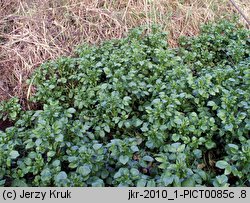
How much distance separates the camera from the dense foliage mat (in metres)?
2.15

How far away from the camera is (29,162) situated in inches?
87.7

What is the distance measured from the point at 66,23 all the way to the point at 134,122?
1782 millimetres

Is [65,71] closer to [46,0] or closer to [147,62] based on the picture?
[147,62]

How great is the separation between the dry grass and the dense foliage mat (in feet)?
0.96

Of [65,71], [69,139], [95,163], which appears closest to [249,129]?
[95,163]

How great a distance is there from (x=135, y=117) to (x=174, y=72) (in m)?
0.56

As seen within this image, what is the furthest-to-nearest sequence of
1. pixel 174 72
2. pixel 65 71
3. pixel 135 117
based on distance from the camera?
pixel 65 71 < pixel 174 72 < pixel 135 117

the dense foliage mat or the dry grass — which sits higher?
the dry grass

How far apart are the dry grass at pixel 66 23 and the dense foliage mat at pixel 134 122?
0.96 ft

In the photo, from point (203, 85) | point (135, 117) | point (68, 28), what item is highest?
point (68, 28)

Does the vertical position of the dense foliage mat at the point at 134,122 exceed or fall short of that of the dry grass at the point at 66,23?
it falls short

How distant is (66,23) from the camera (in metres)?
3.83

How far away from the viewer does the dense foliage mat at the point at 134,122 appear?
7.06 ft

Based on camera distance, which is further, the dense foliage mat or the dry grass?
the dry grass
